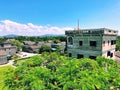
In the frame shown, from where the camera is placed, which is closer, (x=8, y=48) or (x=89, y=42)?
(x=89, y=42)

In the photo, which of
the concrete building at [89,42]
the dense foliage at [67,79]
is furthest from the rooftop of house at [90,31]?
the dense foliage at [67,79]

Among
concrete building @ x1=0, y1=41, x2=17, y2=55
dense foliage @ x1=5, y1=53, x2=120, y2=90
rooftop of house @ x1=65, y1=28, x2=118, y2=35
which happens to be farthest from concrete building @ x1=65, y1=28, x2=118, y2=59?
concrete building @ x1=0, y1=41, x2=17, y2=55

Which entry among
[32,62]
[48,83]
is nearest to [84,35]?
[32,62]

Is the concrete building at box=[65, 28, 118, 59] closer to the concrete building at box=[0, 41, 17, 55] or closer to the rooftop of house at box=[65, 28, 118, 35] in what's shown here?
the rooftop of house at box=[65, 28, 118, 35]

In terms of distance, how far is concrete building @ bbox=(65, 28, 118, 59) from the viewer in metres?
21.5

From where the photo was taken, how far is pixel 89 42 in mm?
22781

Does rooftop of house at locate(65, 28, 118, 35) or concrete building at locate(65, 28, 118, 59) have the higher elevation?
rooftop of house at locate(65, 28, 118, 35)

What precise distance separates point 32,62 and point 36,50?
2234 inches

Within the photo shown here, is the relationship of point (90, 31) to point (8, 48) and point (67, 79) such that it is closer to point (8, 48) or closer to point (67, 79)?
point (67, 79)

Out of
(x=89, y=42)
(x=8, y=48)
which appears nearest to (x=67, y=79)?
(x=89, y=42)

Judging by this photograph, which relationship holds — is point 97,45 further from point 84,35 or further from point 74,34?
point 74,34

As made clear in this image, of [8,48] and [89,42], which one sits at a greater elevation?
[89,42]

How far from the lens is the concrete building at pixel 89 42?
70.7 feet

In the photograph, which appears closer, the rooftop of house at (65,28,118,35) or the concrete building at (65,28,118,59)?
the rooftop of house at (65,28,118,35)
